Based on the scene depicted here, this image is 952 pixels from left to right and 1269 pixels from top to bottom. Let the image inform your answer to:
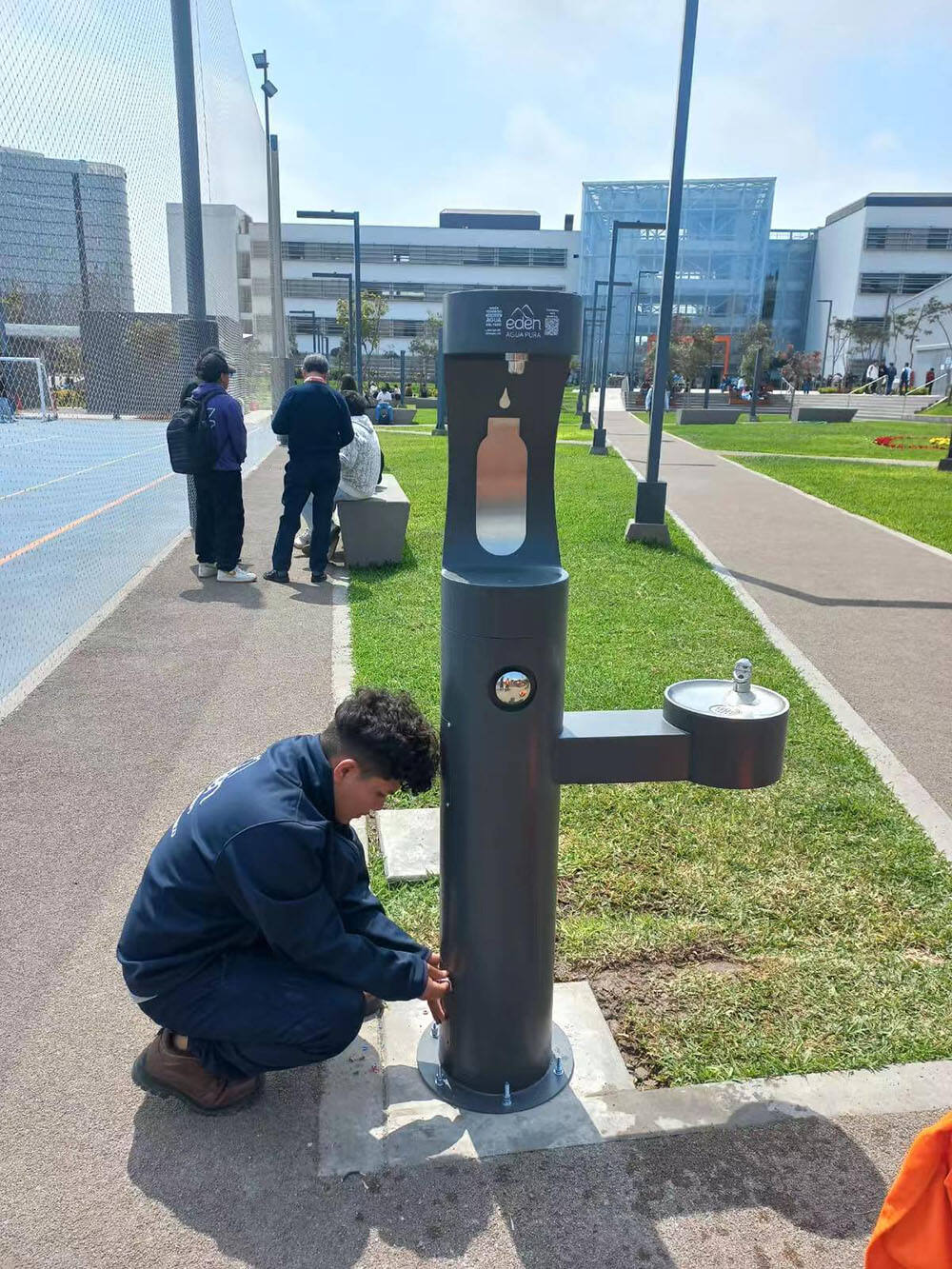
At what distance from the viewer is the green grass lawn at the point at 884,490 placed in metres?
11.2

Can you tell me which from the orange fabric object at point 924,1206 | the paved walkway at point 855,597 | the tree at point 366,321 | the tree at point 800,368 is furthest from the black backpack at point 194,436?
the tree at point 366,321

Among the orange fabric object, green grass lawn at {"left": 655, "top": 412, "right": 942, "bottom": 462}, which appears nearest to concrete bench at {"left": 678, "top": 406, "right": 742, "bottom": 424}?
green grass lawn at {"left": 655, "top": 412, "right": 942, "bottom": 462}

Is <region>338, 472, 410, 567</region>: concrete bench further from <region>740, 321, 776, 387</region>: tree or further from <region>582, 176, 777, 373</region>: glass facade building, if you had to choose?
<region>582, 176, 777, 373</region>: glass facade building

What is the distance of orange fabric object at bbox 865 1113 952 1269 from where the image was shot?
5.32 feet

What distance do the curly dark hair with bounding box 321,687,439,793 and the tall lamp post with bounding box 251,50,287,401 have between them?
1791 cm

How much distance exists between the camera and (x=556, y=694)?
2.31 m

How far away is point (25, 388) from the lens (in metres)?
7.22

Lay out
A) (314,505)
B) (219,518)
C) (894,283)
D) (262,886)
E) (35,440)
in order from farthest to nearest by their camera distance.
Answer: (894,283), (35,440), (314,505), (219,518), (262,886)

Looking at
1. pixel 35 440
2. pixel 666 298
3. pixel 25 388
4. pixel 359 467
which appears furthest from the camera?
pixel 35 440

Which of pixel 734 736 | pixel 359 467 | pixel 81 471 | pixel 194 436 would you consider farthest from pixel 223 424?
pixel 734 736

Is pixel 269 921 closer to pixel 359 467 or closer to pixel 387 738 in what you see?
pixel 387 738

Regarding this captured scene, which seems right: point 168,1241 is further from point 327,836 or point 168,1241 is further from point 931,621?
point 931,621

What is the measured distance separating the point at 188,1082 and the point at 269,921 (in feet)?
2.00

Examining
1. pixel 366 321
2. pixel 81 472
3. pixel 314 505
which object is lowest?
pixel 81 472
